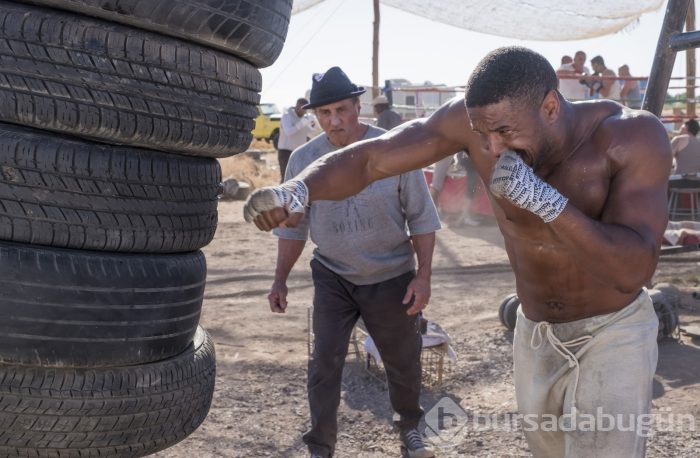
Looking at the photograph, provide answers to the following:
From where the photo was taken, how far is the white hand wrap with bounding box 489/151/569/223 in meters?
2.86

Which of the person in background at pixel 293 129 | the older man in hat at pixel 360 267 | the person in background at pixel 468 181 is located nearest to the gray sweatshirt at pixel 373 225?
the older man in hat at pixel 360 267

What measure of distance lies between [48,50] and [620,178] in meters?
2.04

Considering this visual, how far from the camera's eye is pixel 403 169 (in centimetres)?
373

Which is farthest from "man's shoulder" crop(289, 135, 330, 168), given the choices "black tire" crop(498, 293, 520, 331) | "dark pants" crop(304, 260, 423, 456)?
"black tire" crop(498, 293, 520, 331)

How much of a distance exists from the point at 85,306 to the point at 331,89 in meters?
2.12

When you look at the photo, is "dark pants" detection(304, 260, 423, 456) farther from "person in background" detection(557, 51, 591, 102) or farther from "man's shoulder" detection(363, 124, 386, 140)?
"person in background" detection(557, 51, 591, 102)

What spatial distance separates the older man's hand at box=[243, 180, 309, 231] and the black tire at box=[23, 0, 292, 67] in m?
0.77

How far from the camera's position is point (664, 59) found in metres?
5.04

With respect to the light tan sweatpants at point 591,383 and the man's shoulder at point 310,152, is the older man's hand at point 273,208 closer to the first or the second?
the light tan sweatpants at point 591,383

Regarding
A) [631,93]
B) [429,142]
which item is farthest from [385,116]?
[429,142]

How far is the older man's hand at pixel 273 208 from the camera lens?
3010mm

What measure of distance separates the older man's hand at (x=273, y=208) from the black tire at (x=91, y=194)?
0.62m

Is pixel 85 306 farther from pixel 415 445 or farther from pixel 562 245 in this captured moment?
pixel 415 445

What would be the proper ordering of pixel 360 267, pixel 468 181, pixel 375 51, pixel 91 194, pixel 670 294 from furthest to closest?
pixel 375 51, pixel 468 181, pixel 670 294, pixel 360 267, pixel 91 194
